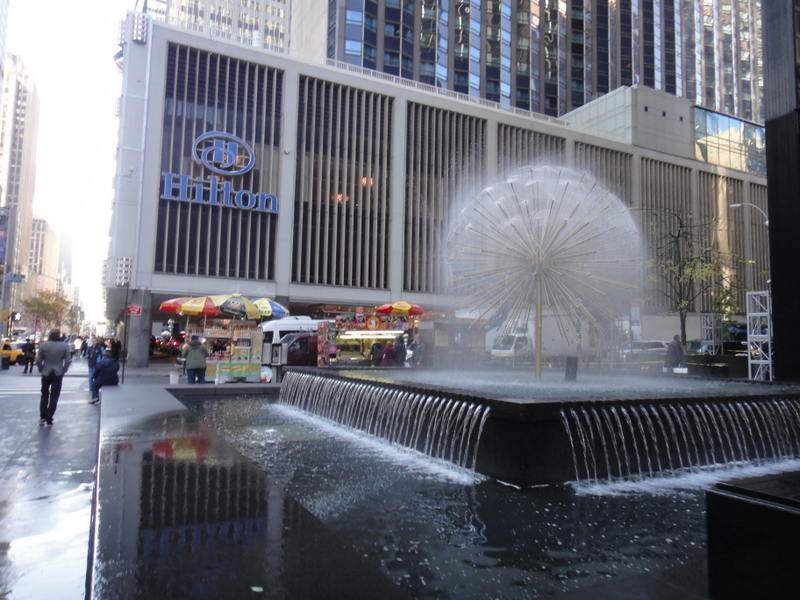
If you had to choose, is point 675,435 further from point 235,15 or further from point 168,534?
point 235,15

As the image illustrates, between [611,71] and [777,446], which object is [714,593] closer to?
[777,446]

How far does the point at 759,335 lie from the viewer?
1966 centimetres

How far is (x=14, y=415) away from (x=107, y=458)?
762cm

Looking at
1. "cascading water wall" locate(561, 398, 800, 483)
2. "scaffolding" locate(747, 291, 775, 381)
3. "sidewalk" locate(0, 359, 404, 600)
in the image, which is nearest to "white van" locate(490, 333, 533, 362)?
"scaffolding" locate(747, 291, 775, 381)

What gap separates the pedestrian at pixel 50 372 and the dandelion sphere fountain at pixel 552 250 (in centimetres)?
813

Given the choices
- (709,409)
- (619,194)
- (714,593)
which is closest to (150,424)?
(714,593)

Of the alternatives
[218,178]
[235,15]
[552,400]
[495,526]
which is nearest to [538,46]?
[218,178]

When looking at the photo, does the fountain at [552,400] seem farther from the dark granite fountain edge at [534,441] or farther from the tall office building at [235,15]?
the tall office building at [235,15]

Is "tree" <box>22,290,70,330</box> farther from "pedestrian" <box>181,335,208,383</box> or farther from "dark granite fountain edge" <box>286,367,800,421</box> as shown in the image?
"dark granite fountain edge" <box>286,367,800,421</box>

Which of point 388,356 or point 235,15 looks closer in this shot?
point 388,356

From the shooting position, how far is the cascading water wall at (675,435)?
6711 mm

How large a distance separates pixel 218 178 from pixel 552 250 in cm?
2908

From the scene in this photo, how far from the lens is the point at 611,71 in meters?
83.2

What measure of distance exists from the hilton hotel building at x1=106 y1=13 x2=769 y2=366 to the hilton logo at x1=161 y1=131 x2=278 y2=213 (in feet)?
0.28
